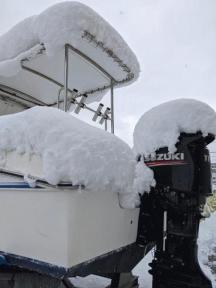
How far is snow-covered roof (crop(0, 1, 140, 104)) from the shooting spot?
7.98 ft

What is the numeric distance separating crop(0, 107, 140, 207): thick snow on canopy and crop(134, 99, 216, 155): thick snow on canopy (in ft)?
1.10

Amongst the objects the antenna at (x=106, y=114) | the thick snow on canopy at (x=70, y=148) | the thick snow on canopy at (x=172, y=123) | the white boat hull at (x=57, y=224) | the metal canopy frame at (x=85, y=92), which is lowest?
the white boat hull at (x=57, y=224)

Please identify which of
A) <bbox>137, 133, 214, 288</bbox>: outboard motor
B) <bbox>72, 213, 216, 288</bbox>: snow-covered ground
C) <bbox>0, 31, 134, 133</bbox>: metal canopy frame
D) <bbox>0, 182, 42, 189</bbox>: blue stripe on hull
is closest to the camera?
<bbox>0, 182, 42, 189</bbox>: blue stripe on hull

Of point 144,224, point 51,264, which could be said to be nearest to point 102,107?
point 144,224

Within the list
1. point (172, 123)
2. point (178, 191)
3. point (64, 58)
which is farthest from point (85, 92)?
point (178, 191)

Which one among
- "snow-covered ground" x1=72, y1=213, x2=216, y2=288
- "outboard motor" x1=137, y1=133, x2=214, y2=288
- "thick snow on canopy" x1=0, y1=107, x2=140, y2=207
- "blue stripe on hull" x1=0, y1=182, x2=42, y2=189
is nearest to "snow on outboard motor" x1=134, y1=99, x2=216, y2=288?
"outboard motor" x1=137, y1=133, x2=214, y2=288

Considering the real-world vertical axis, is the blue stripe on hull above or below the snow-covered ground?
above

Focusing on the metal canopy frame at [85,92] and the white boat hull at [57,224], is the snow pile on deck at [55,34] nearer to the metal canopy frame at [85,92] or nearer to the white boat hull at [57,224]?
the metal canopy frame at [85,92]

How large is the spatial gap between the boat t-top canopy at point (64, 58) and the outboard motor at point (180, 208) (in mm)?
996

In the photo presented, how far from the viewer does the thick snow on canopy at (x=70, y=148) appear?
1.84 metres

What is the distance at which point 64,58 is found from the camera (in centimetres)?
282

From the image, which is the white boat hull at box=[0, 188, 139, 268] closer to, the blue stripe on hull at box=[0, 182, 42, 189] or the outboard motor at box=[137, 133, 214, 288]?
the blue stripe on hull at box=[0, 182, 42, 189]

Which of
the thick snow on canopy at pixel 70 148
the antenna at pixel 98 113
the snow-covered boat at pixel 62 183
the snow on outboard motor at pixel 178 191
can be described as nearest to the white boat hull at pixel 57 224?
the snow-covered boat at pixel 62 183

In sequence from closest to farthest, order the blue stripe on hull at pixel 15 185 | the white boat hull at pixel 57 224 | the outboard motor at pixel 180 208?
the white boat hull at pixel 57 224
the blue stripe on hull at pixel 15 185
the outboard motor at pixel 180 208
